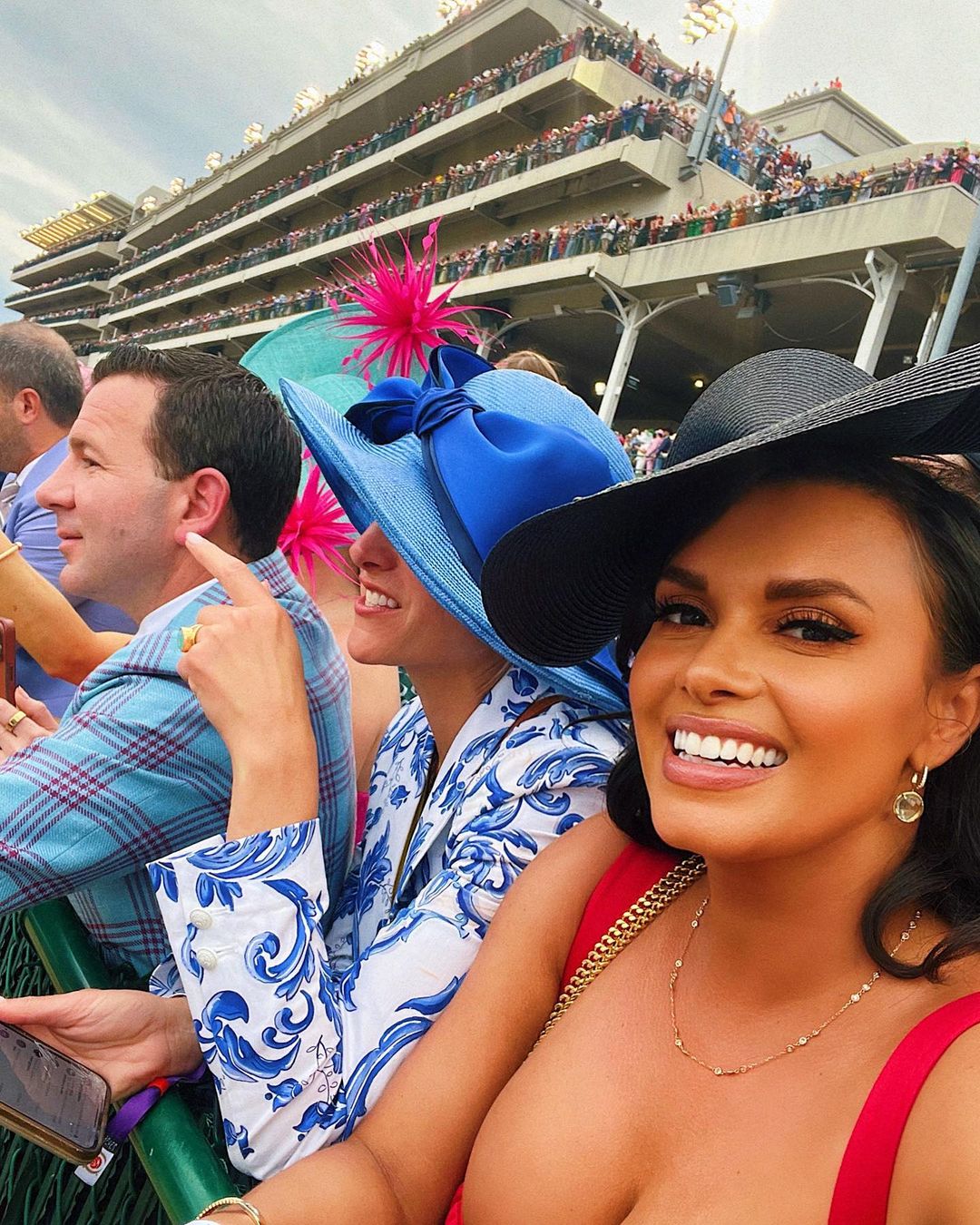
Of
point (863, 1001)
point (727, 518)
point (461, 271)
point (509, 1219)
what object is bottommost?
point (509, 1219)

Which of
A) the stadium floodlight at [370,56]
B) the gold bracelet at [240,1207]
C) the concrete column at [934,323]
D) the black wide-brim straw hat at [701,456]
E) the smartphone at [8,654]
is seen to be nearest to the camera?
the black wide-brim straw hat at [701,456]

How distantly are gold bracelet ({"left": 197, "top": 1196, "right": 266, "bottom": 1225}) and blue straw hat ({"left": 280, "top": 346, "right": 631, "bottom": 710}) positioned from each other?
0.94 m

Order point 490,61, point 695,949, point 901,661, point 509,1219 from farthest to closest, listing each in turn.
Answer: point 490,61 < point 695,949 < point 509,1219 < point 901,661

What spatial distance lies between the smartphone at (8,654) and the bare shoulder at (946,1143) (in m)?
2.11

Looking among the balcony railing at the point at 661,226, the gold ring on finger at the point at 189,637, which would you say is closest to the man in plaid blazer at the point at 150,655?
the gold ring on finger at the point at 189,637

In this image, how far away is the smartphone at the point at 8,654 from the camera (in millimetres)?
2209

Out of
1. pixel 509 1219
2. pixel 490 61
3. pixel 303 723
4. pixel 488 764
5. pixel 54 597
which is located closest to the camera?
pixel 509 1219

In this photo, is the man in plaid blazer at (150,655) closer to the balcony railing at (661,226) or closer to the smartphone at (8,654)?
the smartphone at (8,654)

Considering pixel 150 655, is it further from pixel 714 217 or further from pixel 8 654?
pixel 714 217

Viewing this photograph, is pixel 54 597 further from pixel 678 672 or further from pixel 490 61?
pixel 490 61

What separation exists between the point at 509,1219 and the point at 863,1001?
52cm

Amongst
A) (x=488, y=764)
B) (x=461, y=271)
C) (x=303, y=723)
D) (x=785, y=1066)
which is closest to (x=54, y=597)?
(x=303, y=723)

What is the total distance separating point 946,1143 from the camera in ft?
2.75

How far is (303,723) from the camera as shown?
153 cm
